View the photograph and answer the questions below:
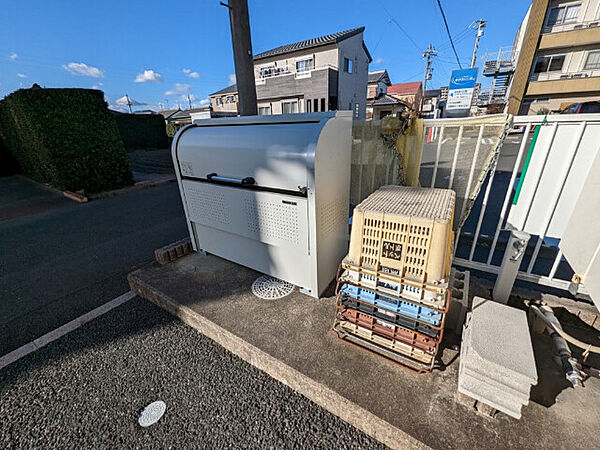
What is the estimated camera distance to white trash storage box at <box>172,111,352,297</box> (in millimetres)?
1718

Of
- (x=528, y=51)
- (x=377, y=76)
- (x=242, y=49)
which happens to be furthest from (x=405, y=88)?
(x=242, y=49)

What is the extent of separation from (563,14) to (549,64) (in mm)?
2400

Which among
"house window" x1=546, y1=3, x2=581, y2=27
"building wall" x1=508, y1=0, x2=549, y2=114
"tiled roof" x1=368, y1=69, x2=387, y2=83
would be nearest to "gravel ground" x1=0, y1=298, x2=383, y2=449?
"building wall" x1=508, y1=0, x2=549, y2=114

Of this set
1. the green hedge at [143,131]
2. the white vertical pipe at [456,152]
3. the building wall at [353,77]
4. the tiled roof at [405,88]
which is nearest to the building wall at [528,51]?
the building wall at [353,77]

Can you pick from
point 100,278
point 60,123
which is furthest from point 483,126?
point 60,123

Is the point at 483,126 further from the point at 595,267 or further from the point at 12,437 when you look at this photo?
the point at 12,437

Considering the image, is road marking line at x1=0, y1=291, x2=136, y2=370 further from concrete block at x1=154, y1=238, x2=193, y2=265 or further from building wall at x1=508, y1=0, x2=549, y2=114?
building wall at x1=508, y1=0, x2=549, y2=114

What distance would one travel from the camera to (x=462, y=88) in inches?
436

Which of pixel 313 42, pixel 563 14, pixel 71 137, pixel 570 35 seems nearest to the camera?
pixel 71 137

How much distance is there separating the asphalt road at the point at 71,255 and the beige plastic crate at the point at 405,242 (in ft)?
8.61

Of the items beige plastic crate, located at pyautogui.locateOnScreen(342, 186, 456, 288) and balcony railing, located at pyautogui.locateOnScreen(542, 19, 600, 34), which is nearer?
beige plastic crate, located at pyautogui.locateOnScreen(342, 186, 456, 288)

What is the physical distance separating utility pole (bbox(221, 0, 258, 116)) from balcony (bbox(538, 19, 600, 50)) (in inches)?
794

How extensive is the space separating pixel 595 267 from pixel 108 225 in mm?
5978

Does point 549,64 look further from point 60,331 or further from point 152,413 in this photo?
point 60,331
